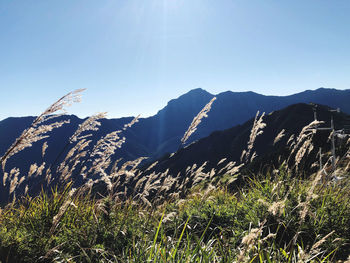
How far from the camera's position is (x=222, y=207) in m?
4.64

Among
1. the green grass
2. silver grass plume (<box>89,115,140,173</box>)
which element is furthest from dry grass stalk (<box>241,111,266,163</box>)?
silver grass plume (<box>89,115,140,173</box>)

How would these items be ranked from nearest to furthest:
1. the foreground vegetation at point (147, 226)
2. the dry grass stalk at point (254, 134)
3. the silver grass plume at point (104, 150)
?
the foreground vegetation at point (147, 226)
the silver grass plume at point (104, 150)
the dry grass stalk at point (254, 134)

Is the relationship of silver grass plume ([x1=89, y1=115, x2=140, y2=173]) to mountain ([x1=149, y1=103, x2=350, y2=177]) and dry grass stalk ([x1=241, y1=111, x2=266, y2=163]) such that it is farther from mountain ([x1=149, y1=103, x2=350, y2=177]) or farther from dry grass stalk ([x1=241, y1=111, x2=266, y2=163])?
mountain ([x1=149, y1=103, x2=350, y2=177])

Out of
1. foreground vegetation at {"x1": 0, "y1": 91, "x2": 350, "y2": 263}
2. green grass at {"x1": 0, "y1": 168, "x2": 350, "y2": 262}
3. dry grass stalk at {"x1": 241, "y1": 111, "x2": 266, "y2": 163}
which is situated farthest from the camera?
dry grass stalk at {"x1": 241, "y1": 111, "x2": 266, "y2": 163}

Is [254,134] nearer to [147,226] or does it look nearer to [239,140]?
[147,226]

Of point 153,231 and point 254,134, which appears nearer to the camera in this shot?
point 153,231

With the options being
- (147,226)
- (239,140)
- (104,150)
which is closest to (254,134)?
(147,226)

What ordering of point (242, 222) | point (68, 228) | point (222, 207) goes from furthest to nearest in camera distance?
point (222, 207)
point (242, 222)
point (68, 228)

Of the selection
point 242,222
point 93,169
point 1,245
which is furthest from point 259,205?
point 1,245

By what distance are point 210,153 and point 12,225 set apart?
435 ft

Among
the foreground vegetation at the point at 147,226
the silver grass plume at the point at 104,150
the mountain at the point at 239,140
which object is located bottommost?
the mountain at the point at 239,140

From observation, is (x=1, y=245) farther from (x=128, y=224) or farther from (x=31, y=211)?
(x=128, y=224)

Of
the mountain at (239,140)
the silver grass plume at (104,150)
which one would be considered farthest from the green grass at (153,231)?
the mountain at (239,140)

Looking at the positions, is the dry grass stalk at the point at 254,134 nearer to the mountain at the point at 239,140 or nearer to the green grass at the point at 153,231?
the green grass at the point at 153,231
